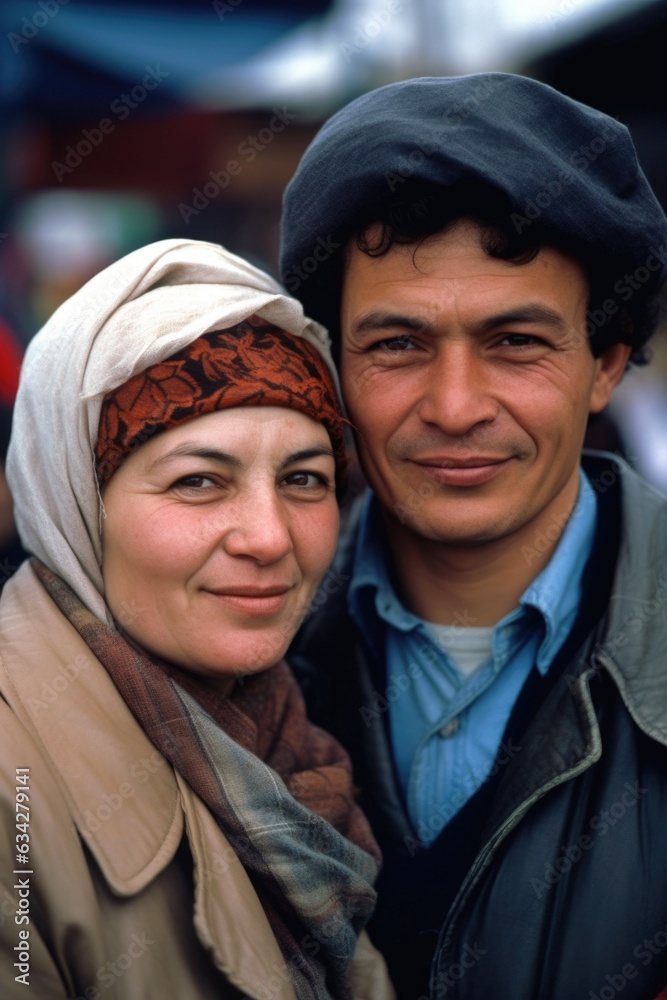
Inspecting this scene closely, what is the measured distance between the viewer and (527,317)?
2.27m

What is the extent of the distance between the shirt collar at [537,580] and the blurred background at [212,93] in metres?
1.71

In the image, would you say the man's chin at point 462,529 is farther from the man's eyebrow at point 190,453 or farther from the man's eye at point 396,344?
the man's eyebrow at point 190,453

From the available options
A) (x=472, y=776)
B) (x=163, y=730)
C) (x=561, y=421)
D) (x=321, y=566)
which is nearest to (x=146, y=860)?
(x=163, y=730)

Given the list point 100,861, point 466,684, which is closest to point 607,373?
point 466,684

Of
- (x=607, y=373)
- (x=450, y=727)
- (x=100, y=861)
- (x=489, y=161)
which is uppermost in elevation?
(x=489, y=161)

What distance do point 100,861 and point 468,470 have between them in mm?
1182

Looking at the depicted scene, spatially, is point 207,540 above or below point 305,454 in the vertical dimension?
below

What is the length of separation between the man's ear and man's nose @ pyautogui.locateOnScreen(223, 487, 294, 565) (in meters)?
1.02

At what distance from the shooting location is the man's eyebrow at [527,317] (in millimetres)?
2238

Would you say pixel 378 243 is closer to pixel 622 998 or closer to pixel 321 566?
pixel 321 566

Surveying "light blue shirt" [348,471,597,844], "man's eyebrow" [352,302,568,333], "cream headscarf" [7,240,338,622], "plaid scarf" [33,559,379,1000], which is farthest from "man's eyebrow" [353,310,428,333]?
"plaid scarf" [33,559,379,1000]

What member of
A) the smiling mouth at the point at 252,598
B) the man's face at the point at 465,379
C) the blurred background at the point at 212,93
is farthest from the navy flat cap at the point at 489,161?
the blurred background at the point at 212,93

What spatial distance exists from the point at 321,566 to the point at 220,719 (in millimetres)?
392

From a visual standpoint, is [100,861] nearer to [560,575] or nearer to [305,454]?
[305,454]
